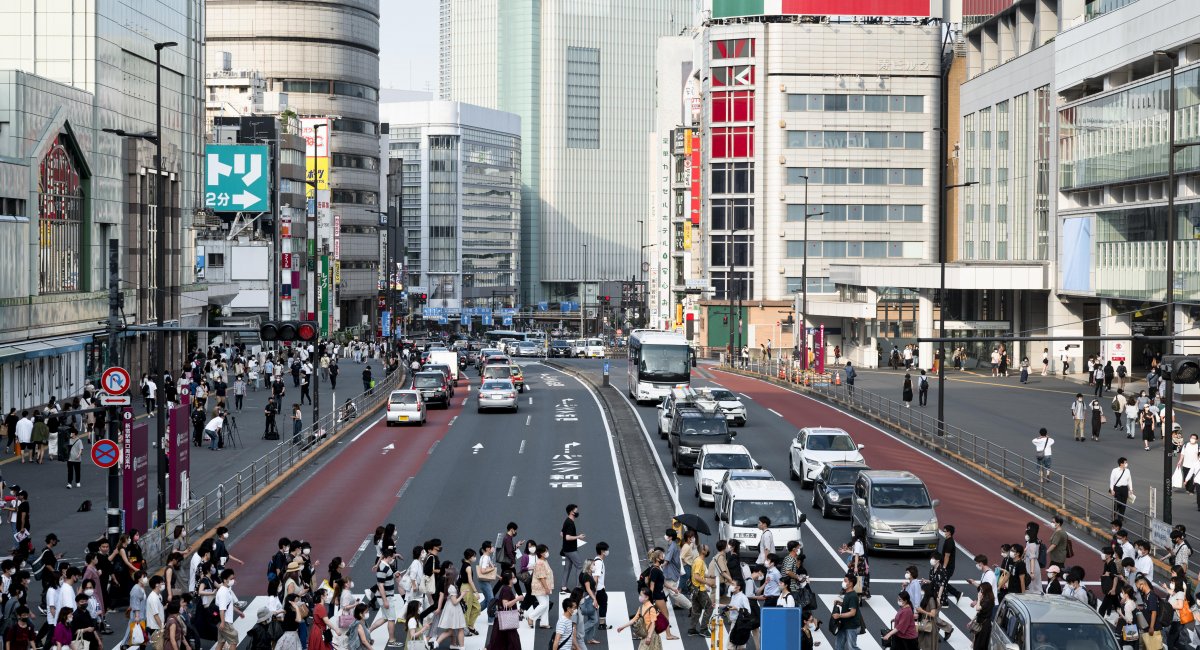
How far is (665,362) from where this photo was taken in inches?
2269

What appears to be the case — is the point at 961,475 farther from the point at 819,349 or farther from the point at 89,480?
the point at 819,349

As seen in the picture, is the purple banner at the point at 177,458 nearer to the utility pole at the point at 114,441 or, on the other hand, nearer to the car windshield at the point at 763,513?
the utility pole at the point at 114,441

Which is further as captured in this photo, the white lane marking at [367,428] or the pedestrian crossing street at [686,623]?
the white lane marking at [367,428]

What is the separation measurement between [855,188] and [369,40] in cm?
6719

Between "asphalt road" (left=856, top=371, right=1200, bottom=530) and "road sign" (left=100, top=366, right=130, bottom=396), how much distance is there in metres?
22.5

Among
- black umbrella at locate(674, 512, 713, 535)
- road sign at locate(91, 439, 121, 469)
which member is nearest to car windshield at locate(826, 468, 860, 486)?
black umbrella at locate(674, 512, 713, 535)

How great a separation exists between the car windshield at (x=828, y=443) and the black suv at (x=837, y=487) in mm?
3162

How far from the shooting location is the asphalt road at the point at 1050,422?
36.7 metres

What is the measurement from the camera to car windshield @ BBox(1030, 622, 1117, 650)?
17734 millimetres

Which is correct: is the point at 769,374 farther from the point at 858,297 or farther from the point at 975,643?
the point at 975,643

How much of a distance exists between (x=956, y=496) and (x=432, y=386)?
27800 millimetres

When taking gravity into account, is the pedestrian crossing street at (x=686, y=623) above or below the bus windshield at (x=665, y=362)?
below

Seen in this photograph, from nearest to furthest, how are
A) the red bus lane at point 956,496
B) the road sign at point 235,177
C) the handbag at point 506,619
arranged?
1. the handbag at point 506,619
2. the red bus lane at point 956,496
3. the road sign at point 235,177

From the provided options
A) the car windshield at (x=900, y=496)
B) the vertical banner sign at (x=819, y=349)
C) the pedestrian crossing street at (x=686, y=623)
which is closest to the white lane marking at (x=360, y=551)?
the pedestrian crossing street at (x=686, y=623)
